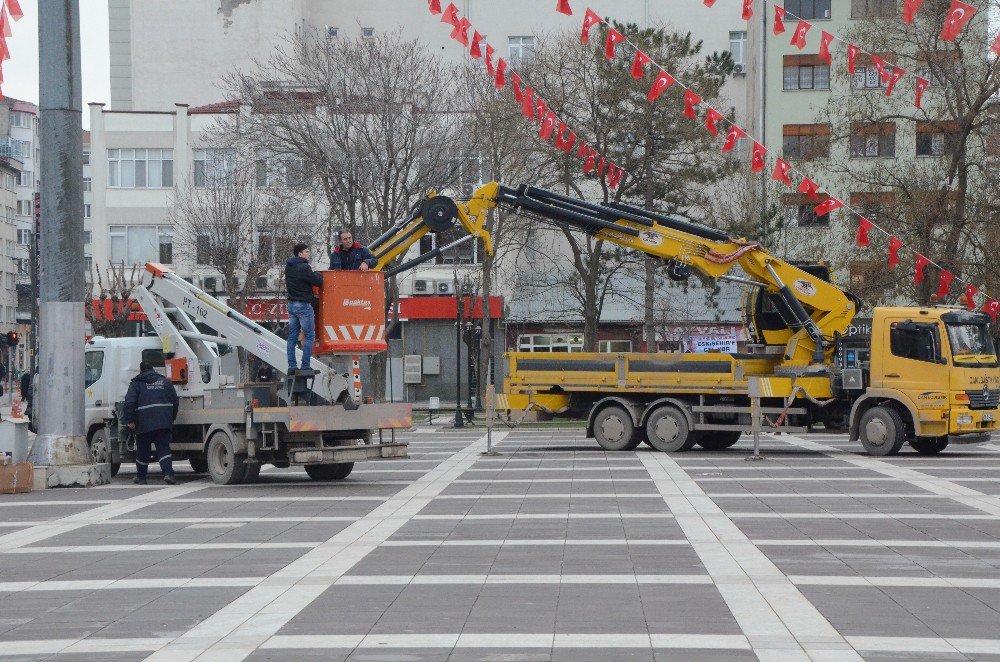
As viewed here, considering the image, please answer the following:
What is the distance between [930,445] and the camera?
26.0 m

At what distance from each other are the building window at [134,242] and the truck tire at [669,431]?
1407 inches

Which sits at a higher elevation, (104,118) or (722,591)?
(104,118)

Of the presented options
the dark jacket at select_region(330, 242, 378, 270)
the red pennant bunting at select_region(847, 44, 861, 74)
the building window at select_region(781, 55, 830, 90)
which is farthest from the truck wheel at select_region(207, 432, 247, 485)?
the building window at select_region(781, 55, 830, 90)

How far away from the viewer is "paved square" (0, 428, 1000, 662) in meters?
8.19

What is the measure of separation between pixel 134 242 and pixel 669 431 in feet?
121

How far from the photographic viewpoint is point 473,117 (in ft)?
129

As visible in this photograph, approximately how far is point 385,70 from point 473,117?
3.00 meters

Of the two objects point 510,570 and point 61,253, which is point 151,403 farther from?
point 510,570

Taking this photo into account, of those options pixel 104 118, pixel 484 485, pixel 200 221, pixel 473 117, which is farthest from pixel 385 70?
pixel 104 118

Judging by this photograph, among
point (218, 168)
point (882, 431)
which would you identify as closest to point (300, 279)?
point (882, 431)

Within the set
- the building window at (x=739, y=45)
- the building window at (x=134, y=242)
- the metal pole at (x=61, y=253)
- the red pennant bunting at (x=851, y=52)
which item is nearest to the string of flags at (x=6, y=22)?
the metal pole at (x=61, y=253)

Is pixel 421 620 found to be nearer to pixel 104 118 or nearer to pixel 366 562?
pixel 366 562

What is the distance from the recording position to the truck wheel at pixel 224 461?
19391 millimetres

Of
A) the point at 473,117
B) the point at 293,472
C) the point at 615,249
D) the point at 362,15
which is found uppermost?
the point at 362,15
